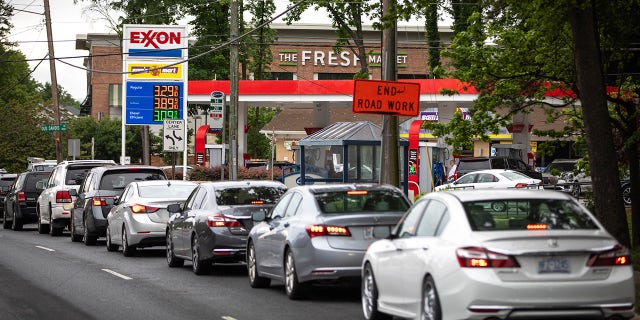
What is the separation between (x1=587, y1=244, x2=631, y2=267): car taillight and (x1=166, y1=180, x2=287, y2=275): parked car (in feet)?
30.0

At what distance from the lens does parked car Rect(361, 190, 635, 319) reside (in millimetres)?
9992

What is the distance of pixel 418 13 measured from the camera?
2112 cm

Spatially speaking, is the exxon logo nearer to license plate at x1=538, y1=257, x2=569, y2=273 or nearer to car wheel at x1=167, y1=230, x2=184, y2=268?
car wheel at x1=167, y1=230, x2=184, y2=268

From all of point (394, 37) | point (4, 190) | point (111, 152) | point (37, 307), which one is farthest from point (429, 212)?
point (111, 152)

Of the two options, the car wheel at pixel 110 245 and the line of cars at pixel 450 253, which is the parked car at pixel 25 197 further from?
the line of cars at pixel 450 253

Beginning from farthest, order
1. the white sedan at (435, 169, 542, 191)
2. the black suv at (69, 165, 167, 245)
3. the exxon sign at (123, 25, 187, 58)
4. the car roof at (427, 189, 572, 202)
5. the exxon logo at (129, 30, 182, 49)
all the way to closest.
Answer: the exxon logo at (129, 30, 182, 49) < the exxon sign at (123, 25, 187, 58) < the white sedan at (435, 169, 542, 191) < the black suv at (69, 165, 167, 245) < the car roof at (427, 189, 572, 202)

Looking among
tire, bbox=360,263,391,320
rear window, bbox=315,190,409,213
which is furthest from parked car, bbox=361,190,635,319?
rear window, bbox=315,190,409,213

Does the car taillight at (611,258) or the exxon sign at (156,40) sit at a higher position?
the exxon sign at (156,40)

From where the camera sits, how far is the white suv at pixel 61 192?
31.7 metres

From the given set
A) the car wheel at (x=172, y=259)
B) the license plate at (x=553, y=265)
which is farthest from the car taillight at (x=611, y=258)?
the car wheel at (x=172, y=259)

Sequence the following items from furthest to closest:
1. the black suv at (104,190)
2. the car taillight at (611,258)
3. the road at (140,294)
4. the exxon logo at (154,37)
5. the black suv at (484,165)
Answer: the exxon logo at (154,37)
the black suv at (484,165)
the black suv at (104,190)
the road at (140,294)
the car taillight at (611,258)

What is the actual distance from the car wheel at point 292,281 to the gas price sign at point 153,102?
31.9m

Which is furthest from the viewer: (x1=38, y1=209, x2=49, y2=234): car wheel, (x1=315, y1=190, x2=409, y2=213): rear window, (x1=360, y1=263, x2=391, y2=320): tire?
(x1=38, y1=209, x2=49, y2=234): car wheel

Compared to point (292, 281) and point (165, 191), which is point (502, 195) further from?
point (165, 191)
